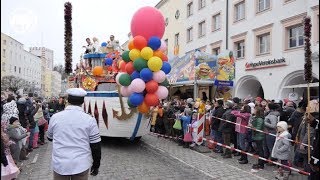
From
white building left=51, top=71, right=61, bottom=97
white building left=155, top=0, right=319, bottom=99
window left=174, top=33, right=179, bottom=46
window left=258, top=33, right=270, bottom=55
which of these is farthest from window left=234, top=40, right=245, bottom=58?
white building left=51, top=71, right=61, bottom=97

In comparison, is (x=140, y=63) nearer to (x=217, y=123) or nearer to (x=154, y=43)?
(x=154, y=43)

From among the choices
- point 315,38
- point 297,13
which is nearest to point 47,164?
point 315,38

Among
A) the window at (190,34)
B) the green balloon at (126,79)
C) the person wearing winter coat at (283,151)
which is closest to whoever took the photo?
the person wearing winter coat at (283,151)

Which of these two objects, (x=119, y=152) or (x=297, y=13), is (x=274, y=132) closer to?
(x=119, y=152)

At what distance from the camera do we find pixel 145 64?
9.83m

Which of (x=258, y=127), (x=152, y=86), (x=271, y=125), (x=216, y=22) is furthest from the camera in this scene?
(x=216, y=22)

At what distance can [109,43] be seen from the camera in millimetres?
14719

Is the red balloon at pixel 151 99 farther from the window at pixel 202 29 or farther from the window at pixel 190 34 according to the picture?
the window at pixel 190 34

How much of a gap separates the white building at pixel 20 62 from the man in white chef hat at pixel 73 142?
53.7 m

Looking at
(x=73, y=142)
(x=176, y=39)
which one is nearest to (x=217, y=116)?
(x=73, y=142)

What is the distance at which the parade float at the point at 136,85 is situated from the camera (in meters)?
9.83

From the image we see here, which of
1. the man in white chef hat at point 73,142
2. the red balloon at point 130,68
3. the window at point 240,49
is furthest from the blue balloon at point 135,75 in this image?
the window at point 240,49

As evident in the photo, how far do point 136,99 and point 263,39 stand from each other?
45.9ft

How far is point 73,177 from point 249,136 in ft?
20.4
